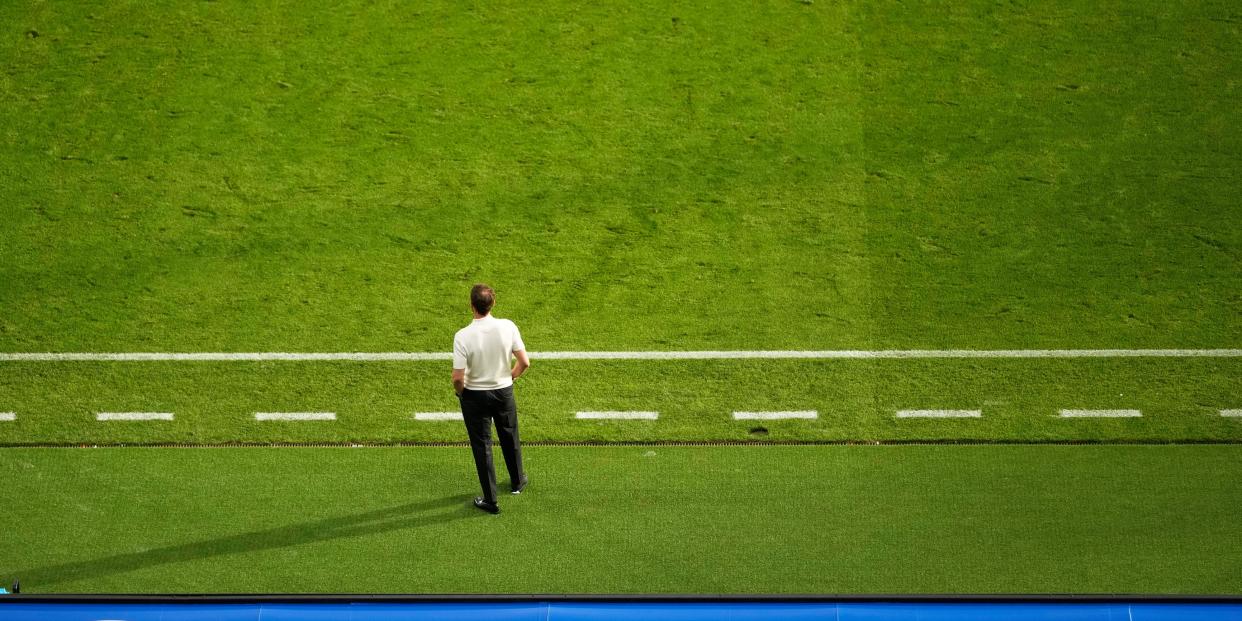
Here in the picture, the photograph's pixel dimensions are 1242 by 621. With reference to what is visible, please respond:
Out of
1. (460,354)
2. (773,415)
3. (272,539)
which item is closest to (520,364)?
(460,354)

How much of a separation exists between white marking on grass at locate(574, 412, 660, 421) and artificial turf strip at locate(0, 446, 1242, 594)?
376 mm

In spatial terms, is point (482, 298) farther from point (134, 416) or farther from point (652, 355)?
point (134, 416)

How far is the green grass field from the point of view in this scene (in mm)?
9086

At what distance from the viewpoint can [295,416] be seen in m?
10.4

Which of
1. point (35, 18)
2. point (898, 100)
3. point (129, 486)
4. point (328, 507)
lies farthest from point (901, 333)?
point (35, 18)

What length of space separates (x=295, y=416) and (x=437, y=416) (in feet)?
3.77

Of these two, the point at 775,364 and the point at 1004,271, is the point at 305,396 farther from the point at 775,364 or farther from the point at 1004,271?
the point at 1004,271

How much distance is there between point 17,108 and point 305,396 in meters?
5.18

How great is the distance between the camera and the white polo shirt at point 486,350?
343 inches

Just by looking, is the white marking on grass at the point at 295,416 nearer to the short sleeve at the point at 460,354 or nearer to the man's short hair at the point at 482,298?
the short sleeve at the point at 460,354

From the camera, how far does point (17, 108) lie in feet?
43.0

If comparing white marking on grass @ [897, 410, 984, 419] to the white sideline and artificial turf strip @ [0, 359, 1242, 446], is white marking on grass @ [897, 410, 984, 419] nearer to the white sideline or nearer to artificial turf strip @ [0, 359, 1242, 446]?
artificial turf strip @ [0, 359, 1242, 446]

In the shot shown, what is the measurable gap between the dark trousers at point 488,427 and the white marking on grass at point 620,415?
3.74 feet

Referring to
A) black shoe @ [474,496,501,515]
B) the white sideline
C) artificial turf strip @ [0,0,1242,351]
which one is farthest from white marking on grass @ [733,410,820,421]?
black shoe @ [474,496,501,515]
